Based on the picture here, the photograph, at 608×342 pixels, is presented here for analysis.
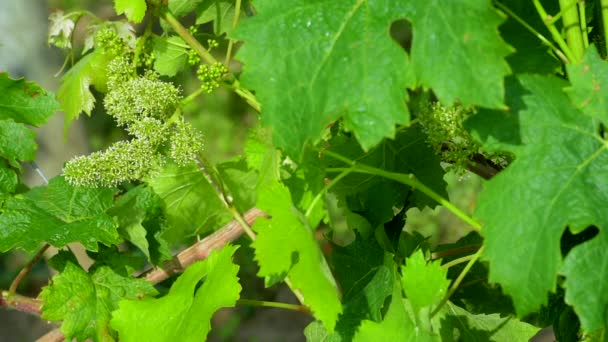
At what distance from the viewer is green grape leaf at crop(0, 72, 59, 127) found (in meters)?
1.23

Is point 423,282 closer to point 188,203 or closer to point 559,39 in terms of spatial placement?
point 559,39

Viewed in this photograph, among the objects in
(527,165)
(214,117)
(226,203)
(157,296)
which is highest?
(527,165)

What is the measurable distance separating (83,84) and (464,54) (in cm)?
66

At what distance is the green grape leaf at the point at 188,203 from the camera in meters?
1.29

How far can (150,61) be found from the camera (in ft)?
3.95

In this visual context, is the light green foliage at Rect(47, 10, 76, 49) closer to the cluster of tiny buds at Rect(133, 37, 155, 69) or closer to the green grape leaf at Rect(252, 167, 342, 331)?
the cluster of tiny buds at Rect(133, 37, 155, 69)

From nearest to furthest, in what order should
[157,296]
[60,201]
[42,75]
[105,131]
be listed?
[60,201], [157,296], [42,75], [105,131]

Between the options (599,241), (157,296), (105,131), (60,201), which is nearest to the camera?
(599,241)

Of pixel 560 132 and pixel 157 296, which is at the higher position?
pixel 560 132

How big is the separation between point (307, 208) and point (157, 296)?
36 centimetres

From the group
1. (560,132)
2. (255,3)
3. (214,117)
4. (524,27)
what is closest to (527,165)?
(560,132)

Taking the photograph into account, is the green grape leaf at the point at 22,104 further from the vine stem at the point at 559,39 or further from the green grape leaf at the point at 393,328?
the vine stem at the point at 559,39

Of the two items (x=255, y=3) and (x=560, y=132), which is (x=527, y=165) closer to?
(x=560, y=132)

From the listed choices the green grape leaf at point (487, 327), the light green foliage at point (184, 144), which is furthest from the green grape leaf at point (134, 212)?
the green grape leaf at point (487, 327)
